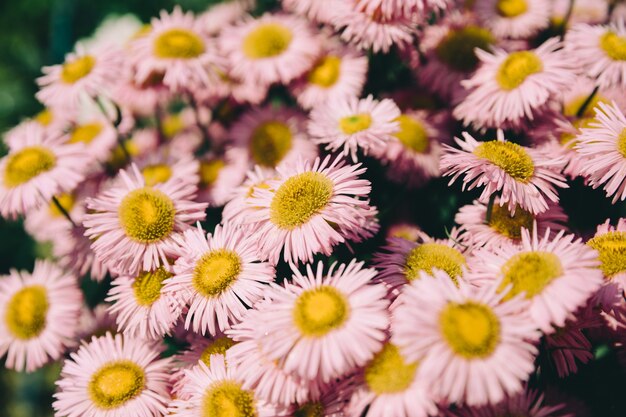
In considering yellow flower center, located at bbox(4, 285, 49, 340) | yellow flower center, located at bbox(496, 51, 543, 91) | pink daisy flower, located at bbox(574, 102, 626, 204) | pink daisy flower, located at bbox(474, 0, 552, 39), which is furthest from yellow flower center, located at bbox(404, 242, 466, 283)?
yellow flower center, located at bbox(4, 285, 49, 340)

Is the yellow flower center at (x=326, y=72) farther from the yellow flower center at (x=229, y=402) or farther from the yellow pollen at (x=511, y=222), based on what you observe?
the yellow flower center at (x=229, y=402)

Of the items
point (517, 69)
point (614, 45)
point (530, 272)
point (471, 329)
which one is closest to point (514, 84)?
point (517, 69)

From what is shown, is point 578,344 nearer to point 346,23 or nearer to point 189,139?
point 346,23

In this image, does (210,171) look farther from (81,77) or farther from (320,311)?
(320,311)

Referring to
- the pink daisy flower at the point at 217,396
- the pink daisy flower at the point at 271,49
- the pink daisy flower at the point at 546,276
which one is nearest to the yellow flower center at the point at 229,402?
the pink daisy flower at the point at 217,396

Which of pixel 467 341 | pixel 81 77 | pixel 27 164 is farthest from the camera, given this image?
pixel 81 77

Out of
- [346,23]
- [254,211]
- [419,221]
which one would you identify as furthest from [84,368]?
[346,23]
